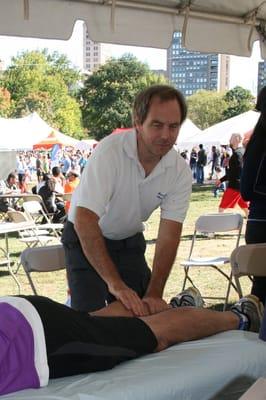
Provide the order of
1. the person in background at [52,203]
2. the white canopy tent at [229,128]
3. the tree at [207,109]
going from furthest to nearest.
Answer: the tree at [207,109], the white canopy tent at [229,128], the person in background at [52,203]

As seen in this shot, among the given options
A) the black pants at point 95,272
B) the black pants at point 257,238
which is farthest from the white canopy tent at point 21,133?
the black pants at point 95,272

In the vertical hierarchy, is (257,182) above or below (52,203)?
above

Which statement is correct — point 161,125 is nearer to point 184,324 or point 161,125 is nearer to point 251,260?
point 184,324

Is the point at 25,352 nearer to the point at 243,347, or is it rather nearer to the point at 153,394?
the point at 153,394

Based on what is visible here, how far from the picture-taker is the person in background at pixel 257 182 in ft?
8.80

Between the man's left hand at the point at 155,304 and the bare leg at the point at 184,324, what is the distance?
1.7 inches

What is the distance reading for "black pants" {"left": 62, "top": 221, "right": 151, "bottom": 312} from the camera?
84.0 inches

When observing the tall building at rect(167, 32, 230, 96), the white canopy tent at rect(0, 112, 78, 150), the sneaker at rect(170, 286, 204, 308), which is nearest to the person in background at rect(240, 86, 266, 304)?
the sneaker at rect(170, 286, 204, 308)

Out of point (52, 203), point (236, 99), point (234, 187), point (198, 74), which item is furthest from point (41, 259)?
point (198, 74)

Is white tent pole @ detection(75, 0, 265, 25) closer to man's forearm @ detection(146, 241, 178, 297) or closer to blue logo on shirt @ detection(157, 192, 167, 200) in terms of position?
blue logo on shirt @ detection(157, 192, 167, 200)

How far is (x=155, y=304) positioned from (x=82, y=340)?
49 centimetres

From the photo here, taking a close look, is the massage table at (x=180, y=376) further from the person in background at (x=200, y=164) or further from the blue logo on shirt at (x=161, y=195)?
the person in background at (x=200, y=164)

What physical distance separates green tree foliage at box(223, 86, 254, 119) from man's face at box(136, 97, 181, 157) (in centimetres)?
5863

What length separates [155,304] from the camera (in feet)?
6.42
